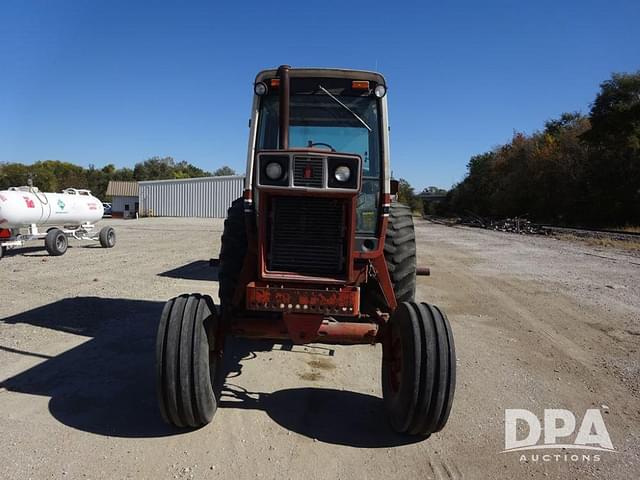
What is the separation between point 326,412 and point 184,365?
1341 mm

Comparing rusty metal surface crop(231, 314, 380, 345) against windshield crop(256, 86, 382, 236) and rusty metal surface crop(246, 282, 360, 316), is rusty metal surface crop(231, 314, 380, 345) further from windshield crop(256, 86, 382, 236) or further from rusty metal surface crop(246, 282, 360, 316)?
windshield crop(256, 86, 382, 236)

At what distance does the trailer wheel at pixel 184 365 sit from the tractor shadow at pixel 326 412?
61 cm

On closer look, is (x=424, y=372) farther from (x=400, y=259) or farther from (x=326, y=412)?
(x=400, y=259)

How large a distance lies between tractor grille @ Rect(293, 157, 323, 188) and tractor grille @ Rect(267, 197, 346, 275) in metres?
0.25

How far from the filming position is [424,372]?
3395mm

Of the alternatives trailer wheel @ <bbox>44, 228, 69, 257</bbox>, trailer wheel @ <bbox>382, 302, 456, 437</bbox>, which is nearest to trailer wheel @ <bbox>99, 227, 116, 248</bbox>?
trailer wheel @ <bbox>44, 228, 69, 257</bbox>

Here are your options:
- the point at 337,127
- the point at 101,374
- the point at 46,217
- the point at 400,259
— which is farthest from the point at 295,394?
the point at 46,217

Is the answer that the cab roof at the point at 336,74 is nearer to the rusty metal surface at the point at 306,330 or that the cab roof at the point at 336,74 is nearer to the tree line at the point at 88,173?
the rusty metal surface at the point at 306,330

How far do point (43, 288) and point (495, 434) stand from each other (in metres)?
8.37

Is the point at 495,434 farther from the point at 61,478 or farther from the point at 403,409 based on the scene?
the point at 61,478

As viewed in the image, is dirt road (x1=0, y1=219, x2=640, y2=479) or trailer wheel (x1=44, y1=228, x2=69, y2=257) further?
trailer wheel (x1=44, y1=228, x2=69, y2=257)

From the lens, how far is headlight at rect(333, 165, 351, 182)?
3.55m

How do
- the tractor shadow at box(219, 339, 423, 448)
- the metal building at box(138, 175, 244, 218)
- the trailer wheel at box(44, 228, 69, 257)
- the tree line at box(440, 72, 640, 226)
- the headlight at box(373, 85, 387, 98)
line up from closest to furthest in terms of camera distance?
the tractor shadow at box(219, 339, 423, 448), the headlight at box(373, 85, 387, 98), the trailer wheel at box(44, 228, 69, 257), the tree line at box(440, 72, 640, 226), the metal building at box(138, 175, 244, 218)

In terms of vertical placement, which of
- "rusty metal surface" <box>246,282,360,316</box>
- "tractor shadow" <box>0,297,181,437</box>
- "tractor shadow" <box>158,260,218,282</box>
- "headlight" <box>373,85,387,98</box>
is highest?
"headlight" <box>373,85,387,98</box>
